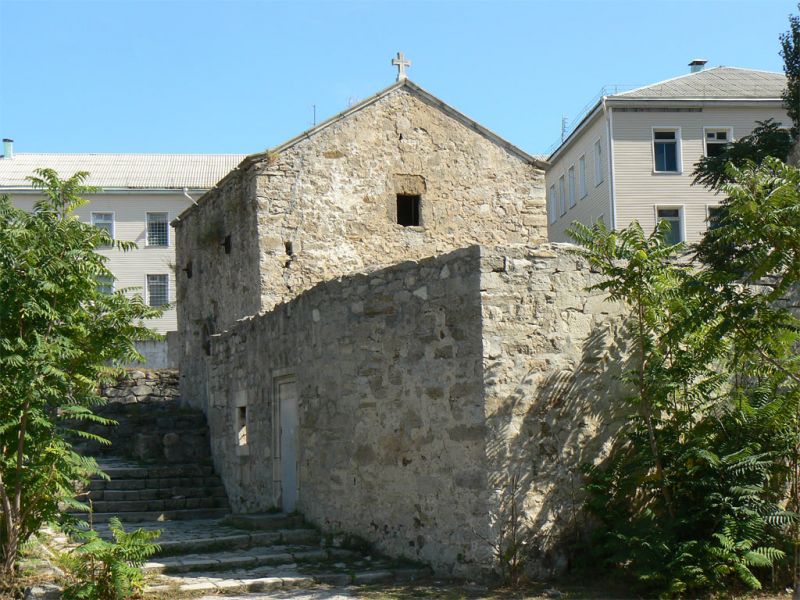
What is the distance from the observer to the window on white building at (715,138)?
29.3 m

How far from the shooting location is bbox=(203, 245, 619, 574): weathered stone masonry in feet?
29.9

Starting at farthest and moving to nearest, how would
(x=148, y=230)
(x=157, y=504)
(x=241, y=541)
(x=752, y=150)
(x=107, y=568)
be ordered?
1. (x=148, y=230)
2. (x=752, y=150)
3. (x=157, y=504)
4. (x=241, y=541)
5. (x=107, y=568)

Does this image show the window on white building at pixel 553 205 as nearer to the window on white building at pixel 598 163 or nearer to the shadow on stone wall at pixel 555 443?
the window on white building at pixel 598 163

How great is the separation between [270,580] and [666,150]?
2360cm

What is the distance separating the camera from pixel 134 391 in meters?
24.5

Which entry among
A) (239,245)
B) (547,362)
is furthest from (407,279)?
(239,245)

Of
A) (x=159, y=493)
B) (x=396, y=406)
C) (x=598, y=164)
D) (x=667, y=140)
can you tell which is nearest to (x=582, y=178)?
(x=598, y=164)

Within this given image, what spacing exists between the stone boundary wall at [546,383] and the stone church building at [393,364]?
0.6 inches

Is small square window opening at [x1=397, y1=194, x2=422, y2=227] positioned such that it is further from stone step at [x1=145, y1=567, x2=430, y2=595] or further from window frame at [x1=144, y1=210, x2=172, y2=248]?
window frame at [x1=144, y1=210, x2=172, y2=248]

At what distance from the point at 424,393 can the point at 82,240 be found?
3767mm

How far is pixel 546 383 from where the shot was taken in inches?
366

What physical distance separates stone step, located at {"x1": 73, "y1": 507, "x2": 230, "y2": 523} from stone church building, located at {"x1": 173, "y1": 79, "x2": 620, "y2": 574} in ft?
2.13

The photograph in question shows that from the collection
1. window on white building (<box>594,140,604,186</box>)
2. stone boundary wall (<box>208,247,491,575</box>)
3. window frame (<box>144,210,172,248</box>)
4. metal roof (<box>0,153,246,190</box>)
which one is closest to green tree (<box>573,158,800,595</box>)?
stone boundary wall (<box>208,247,491,575</box>)

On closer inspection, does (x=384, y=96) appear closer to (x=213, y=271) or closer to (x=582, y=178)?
(x=213, y=271)
